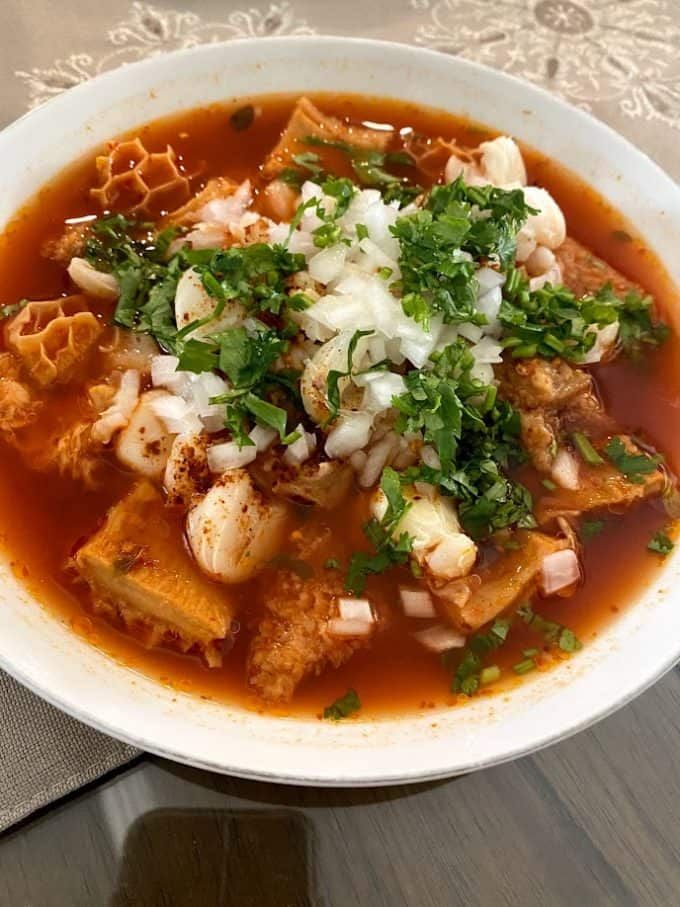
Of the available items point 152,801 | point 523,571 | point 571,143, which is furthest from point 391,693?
point 571,143

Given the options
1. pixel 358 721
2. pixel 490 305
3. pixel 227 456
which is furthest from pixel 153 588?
pixel 490 305

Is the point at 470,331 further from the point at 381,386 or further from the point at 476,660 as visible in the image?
the point at 476,660

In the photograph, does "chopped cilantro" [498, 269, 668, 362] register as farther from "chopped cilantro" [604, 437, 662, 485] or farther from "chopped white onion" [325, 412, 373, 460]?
"chopped white onion" [325, 412, 373, 460]

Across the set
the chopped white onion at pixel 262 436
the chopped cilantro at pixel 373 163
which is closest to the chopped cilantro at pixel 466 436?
the chopped white onion at pixel 262 436

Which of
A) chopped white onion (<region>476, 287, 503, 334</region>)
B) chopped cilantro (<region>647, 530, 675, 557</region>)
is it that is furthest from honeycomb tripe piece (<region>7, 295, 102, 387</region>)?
chopped cilantro (<region>647, 530, 675, 557</region>)

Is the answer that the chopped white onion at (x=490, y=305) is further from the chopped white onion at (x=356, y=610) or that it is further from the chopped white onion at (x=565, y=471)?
the chopped white onion at (x=356, y=610)

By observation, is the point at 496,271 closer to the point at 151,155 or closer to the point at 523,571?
the point at 523,571
